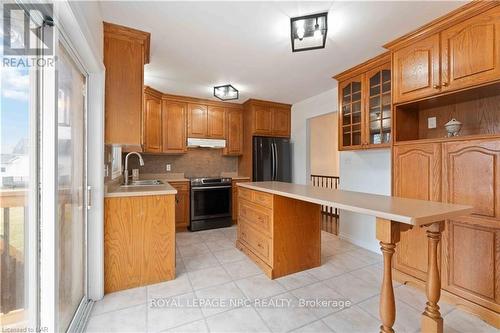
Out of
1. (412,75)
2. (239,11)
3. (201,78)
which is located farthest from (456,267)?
(201,78)

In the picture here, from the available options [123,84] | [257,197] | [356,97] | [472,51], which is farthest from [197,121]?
[472,51]

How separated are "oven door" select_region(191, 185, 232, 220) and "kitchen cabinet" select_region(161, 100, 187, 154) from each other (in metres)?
0.85

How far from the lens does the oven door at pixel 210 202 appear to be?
159 inches

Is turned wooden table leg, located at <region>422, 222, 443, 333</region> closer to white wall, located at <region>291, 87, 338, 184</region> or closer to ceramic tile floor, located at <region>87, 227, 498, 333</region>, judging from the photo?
ceramic tile floor, located at <region>87, 227, 498, 333</region>

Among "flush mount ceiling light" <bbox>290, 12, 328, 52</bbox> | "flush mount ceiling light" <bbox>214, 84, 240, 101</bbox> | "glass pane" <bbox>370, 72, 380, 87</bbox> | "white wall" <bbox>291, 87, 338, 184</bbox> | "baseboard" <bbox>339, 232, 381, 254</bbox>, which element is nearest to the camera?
"flush mount ceiling light" <bbox>290, 12, 328, 52</bbox>

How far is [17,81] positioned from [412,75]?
112 inches

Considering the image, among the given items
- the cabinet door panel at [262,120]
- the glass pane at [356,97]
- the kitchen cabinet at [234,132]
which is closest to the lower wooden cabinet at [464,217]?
the glass pane at [356,97]

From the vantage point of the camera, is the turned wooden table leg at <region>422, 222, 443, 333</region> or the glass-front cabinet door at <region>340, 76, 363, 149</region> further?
the glass-front cabinet door at <region>340, 76, 363, 149</region>

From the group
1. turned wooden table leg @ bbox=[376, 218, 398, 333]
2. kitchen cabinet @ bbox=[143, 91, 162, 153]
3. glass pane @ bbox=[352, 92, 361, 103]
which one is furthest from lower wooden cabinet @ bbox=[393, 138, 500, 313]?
kitchen cabinet @ bbox=[143, 91, 162, 153]

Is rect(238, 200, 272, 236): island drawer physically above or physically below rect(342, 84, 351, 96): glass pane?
below

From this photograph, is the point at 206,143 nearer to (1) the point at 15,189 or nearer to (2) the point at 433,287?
(1) the point at 15,189

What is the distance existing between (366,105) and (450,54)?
0.98m

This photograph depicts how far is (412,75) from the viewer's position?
86.3 inches

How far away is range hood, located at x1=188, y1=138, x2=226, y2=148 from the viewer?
4316mm
